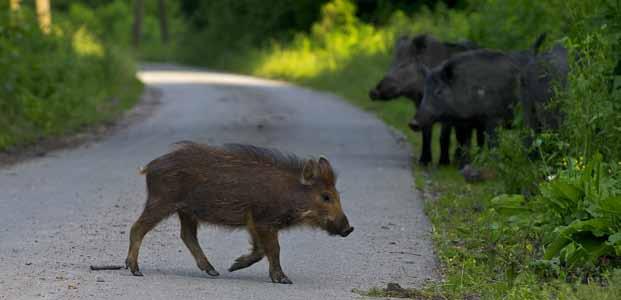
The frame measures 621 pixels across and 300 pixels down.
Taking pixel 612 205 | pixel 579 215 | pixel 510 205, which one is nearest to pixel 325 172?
pixel 579 215

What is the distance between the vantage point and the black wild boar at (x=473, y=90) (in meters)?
13.9

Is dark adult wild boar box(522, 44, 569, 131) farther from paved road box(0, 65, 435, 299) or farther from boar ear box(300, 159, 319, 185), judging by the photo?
boar ear box(300, 159, 319, 185)

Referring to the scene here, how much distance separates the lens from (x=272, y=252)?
8.06 meters

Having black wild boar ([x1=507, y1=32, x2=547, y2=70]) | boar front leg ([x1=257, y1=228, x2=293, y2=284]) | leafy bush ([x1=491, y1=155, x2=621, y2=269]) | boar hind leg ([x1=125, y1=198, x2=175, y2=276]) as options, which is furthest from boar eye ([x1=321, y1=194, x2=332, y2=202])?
black wild boar ([x1=507, y1=32, x2=547, y2=70])

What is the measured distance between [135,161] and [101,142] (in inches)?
120

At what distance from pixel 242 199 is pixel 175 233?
6.36 feet

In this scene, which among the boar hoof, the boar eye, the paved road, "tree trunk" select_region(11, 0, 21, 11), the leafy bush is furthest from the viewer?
"tree trunk" select_region(11, 0, 21, 11)

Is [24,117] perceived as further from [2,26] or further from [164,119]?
[164,119]

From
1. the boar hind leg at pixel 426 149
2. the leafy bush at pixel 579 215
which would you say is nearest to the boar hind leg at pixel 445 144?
the boar hind leg at pixel 426 149

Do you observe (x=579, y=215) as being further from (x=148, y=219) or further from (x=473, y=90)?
(x=473, y=90)

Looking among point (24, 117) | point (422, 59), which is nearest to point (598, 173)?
point (422, 59)

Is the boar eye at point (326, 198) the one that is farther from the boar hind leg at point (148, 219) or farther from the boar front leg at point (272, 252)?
the boar hind leg at point (148, 219)

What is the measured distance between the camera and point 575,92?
9.73 meters

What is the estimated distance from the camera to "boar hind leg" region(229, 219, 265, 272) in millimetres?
8180
